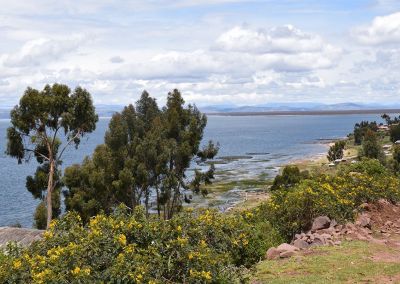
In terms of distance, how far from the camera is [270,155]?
371ft

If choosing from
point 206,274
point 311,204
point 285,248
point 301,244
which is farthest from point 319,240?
point 206,274

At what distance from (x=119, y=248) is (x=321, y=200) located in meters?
9.88

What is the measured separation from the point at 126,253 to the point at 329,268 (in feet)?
20.9

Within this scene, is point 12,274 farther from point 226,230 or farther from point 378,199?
point 378,199

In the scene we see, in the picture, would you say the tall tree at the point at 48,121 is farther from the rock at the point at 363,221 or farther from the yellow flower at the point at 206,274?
the yellow flower at the point at 206,274

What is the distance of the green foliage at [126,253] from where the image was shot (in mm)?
7012

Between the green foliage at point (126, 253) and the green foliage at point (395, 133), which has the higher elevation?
the green foliage at point (126, 253)

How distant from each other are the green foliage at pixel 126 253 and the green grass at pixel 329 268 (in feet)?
9.49

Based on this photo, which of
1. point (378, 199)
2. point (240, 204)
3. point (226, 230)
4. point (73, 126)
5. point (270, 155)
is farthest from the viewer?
point (270, 155)

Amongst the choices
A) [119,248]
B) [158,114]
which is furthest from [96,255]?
[158,114]

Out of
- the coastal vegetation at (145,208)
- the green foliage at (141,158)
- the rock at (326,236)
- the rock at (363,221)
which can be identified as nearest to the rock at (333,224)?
the coastal vegetation at (145,208)

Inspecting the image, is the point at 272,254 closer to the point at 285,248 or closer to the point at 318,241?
the point at 285,248

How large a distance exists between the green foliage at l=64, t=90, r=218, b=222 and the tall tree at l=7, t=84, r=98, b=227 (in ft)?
6.06

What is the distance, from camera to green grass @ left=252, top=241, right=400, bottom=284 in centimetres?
1120
